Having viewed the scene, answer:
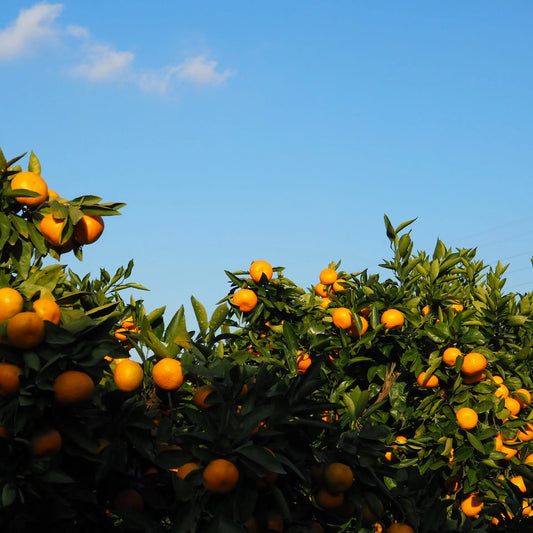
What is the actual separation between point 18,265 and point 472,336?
10.6 feet

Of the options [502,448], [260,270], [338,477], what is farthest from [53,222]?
[502,448]

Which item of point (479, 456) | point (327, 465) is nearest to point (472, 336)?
point (479, 456)

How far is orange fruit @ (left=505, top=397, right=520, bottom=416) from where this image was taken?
512 cm

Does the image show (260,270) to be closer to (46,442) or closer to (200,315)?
(200,315)

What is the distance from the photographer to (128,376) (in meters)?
2.54

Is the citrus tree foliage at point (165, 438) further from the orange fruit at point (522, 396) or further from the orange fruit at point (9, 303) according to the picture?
the orange fruit at point (522, 396)

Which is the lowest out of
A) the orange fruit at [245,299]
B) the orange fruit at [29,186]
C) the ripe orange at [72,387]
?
the ripe orange at [72,387]

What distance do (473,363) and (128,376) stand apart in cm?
283

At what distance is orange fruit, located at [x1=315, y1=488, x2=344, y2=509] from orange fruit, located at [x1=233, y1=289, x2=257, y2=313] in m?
2.67

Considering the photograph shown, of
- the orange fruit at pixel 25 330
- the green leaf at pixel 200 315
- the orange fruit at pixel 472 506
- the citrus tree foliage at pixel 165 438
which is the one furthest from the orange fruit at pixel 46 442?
the orange fruit at pixel 472 506

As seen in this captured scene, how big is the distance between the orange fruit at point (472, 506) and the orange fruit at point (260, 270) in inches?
93.4

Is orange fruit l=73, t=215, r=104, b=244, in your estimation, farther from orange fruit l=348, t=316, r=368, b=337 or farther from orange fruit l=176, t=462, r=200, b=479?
orange fruit l=348, t=316, r=368, b=337

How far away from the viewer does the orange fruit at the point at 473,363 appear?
4.45 metres

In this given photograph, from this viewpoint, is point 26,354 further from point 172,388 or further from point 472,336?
point 472,336
